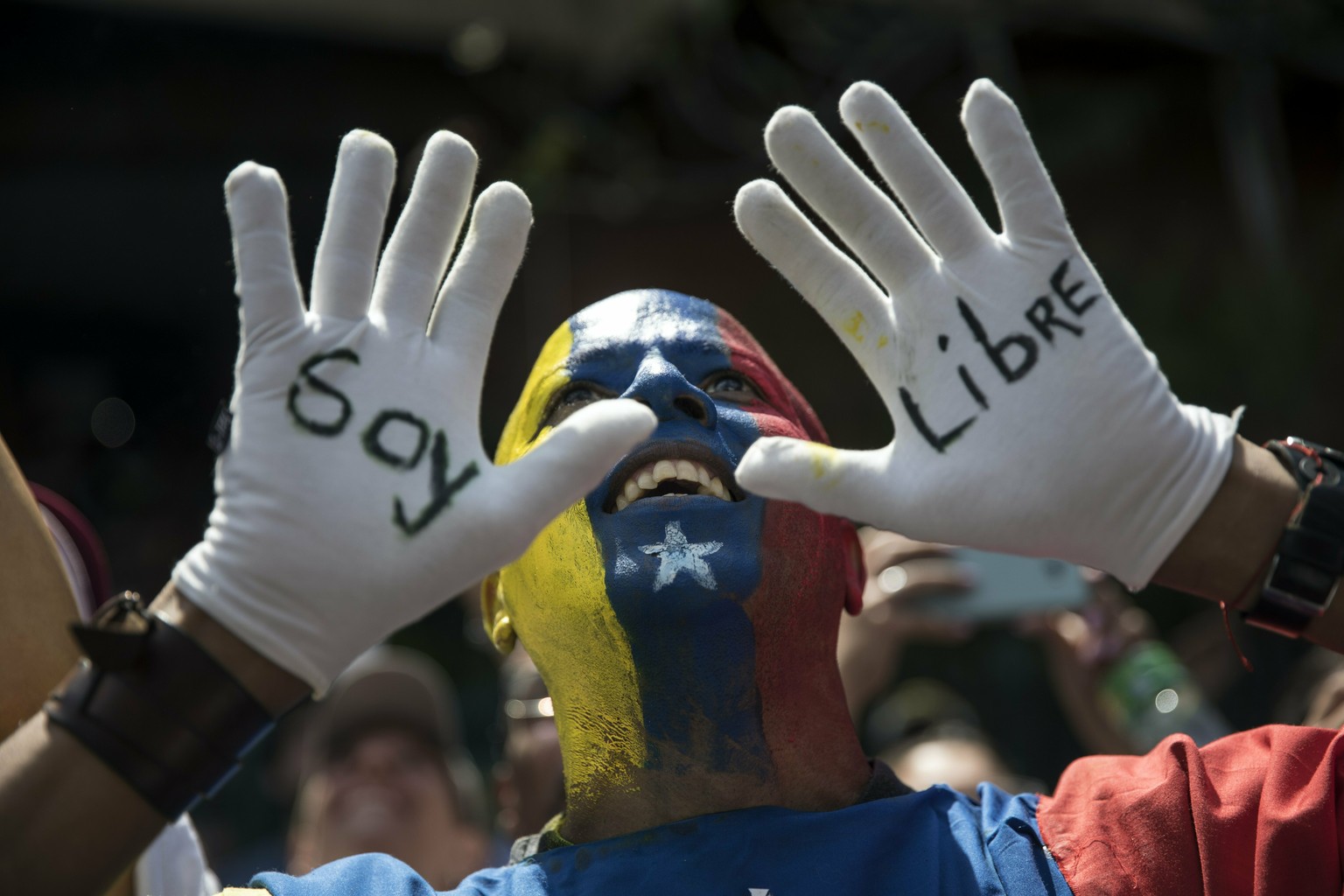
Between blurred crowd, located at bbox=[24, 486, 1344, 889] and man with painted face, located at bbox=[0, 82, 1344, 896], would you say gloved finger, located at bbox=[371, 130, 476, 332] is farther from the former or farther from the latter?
blurred crowd, located at bbox=[24, 486, 1344, 889]

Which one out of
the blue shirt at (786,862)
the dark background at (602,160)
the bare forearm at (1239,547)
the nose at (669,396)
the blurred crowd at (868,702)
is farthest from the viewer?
→ the dark background at (602,160)

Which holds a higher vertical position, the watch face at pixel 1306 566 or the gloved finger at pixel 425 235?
the gloved finger at pixel 425 235

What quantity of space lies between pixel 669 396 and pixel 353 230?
651 millimetres

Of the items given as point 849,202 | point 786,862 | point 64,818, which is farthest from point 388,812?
point 849,202

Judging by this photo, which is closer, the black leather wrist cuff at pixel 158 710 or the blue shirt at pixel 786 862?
the black leather wrist cuff at pixel 158 710

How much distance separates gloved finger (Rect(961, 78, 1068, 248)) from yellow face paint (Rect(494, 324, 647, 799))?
2.73ft

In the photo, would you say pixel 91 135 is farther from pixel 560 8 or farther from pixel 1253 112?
pixel 1253 112

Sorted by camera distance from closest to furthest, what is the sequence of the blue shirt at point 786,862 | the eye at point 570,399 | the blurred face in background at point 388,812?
the blue shirt at point 786,862 → the eye at point 570,399 → the blurred face in background at point 388,812

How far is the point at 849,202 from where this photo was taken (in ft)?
6.15

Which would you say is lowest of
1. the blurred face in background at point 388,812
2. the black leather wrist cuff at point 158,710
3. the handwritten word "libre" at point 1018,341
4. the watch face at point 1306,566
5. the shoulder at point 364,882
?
the blurred face in background at point 388,812

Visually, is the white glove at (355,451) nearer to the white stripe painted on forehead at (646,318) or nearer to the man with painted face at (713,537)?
the man with painted face at (713,537)

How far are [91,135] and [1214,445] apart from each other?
6.54m

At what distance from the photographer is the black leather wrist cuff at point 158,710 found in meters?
1.60

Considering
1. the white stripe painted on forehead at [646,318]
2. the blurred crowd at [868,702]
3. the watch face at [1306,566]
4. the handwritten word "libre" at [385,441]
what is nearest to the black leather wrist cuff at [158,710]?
the handwritten word "libre" at [385,441]
